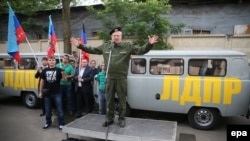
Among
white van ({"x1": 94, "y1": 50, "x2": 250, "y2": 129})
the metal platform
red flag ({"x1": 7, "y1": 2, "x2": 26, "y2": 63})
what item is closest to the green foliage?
red flag ({"x1": 7, "y1": 2, "x2": 26, "y2": 63})

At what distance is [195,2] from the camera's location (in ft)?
47.6

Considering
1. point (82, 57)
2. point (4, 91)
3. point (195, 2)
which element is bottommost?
point (4, 91)

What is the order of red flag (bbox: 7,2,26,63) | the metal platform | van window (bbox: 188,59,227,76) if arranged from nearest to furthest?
the metal platform, van window (bbox: 188,59,227,76), red flag (bbox: 7,2,26,63)

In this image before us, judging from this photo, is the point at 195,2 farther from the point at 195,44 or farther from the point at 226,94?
the point at 226,94

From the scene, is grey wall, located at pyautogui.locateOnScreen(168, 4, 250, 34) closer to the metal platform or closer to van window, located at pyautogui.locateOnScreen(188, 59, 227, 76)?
van window, located at pyautogui.locateOnScreen(188, 59, 227, 76)

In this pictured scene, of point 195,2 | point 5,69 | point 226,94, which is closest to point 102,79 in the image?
point 226,94

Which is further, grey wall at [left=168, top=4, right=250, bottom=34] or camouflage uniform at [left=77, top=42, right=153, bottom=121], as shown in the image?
grey wall at [left=168, top=4, right=250, bottom=34]

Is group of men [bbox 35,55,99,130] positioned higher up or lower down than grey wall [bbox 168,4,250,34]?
lower down

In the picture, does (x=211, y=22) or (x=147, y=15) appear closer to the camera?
(x=147, y=15)

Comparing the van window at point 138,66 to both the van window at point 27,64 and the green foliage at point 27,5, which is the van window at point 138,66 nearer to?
the van window at point 27,64

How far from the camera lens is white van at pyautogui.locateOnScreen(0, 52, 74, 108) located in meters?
8.37

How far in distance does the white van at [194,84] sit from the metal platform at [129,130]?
128 centimetres

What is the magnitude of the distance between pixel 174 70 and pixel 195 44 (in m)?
5.17

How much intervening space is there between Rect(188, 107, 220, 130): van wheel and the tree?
16.3 feet
